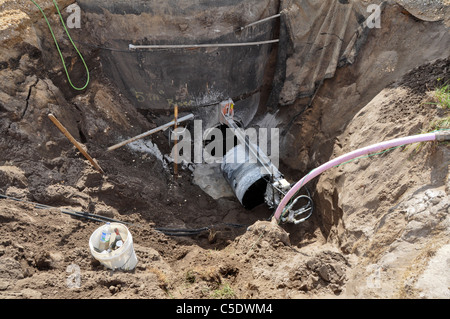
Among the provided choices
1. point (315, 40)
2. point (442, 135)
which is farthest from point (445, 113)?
point (315, 40)

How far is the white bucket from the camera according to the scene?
3.77 m

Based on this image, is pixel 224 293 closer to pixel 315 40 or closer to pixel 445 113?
pixel 445 113

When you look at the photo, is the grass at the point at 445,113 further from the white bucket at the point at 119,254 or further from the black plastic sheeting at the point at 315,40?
the white bucket at the point at 119,254

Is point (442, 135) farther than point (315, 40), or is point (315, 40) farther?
point (315, 40)

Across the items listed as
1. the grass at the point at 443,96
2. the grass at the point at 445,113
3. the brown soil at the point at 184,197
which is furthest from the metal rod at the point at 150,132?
the grass at the point at 443,96

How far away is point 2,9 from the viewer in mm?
5426

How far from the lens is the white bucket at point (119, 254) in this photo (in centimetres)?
377

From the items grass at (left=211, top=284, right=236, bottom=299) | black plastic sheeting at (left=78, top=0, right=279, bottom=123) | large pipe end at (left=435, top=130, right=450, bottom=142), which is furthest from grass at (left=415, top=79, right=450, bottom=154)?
black plastic sheeting at (left=78, top=0, right=279, bottom=123)

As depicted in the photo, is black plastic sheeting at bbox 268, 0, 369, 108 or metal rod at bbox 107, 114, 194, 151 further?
black plastic sheeting at bbox 268, 0, 369, 108

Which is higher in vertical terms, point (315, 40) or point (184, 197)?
point (315, 40)

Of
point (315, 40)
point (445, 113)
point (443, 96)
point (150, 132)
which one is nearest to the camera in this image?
point (445, 113)

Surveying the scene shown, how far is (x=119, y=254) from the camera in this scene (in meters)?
3.78

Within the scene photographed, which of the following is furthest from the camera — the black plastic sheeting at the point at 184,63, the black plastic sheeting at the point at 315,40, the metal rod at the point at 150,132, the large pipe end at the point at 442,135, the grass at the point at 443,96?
the black plastic sheeting at the point at 315,40

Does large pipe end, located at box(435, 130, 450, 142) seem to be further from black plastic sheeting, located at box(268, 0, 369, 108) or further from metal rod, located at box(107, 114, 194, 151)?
metal rod, located at box(107, 114, 194, 151)
